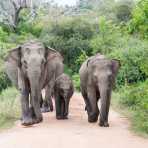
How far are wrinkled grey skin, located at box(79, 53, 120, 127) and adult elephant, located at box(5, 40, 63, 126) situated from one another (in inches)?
38.6

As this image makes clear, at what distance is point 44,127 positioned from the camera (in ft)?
44.0

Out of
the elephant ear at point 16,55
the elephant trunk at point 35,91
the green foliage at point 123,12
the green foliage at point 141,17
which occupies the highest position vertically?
the green foliage at point 123,12

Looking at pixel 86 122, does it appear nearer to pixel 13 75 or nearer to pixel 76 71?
pixel 13 75

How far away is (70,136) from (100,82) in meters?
2.41

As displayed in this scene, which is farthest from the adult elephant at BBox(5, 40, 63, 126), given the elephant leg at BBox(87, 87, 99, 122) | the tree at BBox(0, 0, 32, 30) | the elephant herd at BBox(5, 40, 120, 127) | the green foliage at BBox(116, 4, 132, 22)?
the tree at BBox(0, 0, 32, 30)

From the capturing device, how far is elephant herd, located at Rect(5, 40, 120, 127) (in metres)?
13.9

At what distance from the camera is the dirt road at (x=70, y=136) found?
11.1m

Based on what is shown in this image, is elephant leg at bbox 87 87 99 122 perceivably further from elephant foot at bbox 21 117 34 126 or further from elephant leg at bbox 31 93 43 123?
elephant foot at bbox 21 117 34 126

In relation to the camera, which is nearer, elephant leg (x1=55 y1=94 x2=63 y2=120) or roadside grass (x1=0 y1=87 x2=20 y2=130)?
roadside grass (x1=0 y1=87 x2=20 y2=130)

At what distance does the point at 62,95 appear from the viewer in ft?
51.2

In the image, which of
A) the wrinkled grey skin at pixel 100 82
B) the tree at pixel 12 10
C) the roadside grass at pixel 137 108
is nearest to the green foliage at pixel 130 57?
the roadside grass at pixel 137 108

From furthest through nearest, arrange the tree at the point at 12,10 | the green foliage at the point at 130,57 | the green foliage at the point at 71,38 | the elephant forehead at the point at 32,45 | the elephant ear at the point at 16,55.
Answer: the tree at the point at 12,10 < the green foliage at the point at 71,38 < the green foliage at the point at 130,57 < the elephant ear at the point at 16,55 < the elephant forehead at the point at 32,45

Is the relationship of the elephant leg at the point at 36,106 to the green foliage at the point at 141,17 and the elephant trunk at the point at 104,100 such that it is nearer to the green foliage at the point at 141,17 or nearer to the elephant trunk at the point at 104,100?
the elephant trunk at the point at 104,100

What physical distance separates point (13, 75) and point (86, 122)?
2.43 meters
